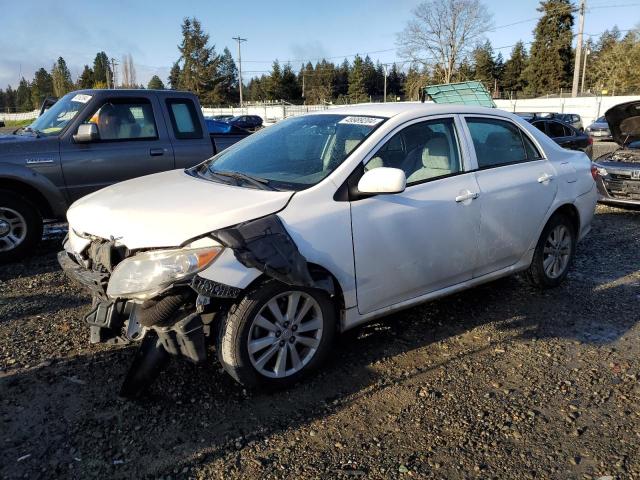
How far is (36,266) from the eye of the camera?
18.4 ft

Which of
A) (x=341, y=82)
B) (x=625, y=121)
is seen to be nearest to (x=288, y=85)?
(x=341, y=82)

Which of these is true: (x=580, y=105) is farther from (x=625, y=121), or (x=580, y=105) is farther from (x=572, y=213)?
(x=572, y=213)

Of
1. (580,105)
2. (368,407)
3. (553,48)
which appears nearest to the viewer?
(368,407)

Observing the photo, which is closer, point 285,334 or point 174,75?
point 285,334

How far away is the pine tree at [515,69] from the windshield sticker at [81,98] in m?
81.0

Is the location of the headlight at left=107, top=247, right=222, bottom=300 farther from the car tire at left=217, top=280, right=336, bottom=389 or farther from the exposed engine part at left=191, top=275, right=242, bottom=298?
the car tire at left=217, top=280, right=336, bottom=389

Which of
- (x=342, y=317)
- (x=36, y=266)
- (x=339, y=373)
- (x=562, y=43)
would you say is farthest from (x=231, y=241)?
(x=562, y=43)

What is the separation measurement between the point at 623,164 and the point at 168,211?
7885mm

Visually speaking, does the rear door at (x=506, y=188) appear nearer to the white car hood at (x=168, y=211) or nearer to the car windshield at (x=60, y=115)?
the white car hood at (x=168, y=211)

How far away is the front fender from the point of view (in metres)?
5.47

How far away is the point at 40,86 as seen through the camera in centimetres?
9381

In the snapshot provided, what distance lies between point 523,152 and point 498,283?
135cm

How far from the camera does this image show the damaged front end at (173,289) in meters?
2.79

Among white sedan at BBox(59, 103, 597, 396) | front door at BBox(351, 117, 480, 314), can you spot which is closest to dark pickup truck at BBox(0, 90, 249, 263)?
white sedan at BBox(59, 103, 597, 396)
